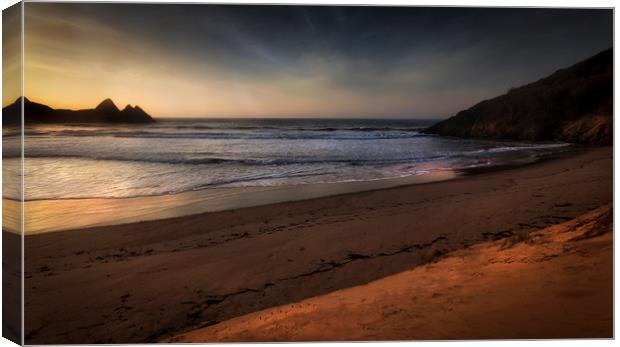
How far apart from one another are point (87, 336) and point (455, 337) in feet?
7.74

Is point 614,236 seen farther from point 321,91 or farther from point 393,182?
point 321,91

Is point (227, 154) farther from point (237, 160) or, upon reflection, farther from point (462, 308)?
point (462, 308)

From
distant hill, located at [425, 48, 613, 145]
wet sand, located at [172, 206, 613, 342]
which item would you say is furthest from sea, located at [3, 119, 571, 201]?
wet sand, located at [172, 206, 613, 342]

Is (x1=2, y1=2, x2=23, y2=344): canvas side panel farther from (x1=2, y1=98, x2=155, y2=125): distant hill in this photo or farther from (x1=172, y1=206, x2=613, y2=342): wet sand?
(x1=172, y1=206, x2=613, y2=342): wet sand

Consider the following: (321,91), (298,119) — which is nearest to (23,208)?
(298,119)

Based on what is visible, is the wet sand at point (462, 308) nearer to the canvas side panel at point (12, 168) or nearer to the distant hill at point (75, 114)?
the canvas side panel at point (12, 168)

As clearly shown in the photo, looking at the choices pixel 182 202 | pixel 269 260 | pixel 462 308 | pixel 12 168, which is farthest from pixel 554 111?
pixel 12 168

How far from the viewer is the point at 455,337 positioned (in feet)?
8.05

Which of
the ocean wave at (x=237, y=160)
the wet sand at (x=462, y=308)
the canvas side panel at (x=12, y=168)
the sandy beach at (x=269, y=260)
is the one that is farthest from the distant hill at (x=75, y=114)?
the wet sand at (x=462, y=308)

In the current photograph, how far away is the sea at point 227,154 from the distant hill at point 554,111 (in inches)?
4.3

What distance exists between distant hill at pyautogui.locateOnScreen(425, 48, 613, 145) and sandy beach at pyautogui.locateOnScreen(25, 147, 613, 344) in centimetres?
21

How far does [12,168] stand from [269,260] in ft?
5.95

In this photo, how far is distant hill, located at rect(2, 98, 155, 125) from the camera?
8.45ft

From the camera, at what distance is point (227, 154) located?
129 inches
